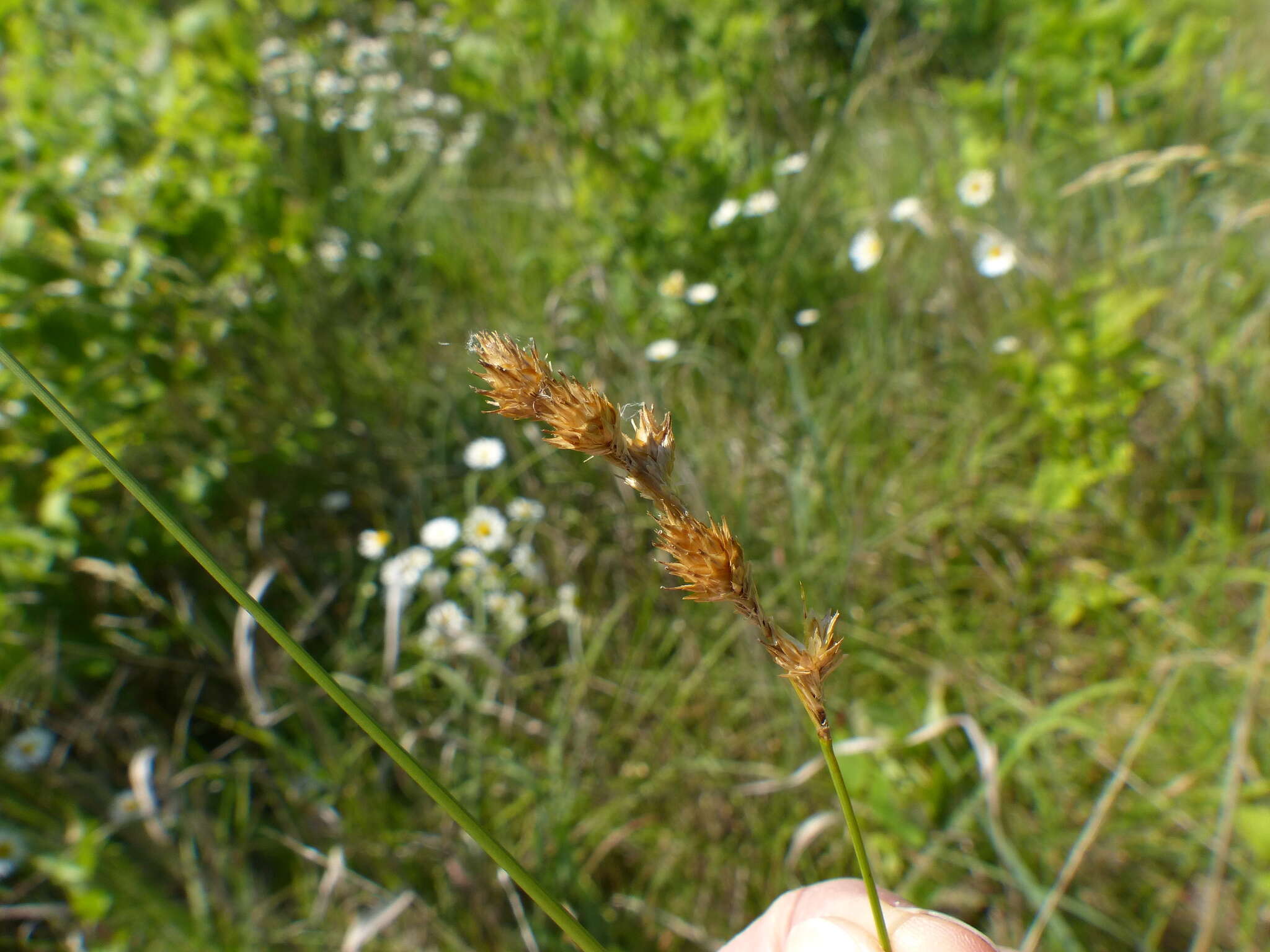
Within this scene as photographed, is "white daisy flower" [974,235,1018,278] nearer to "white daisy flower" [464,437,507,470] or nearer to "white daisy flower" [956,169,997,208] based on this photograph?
"white daisy flower" [956,169,997,208]

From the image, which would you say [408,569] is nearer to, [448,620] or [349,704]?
[448,620]

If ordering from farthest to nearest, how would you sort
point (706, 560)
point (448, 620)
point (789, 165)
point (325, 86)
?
point (325, 86) → point (789, 165) → point (448, 620) → point (706, 560)

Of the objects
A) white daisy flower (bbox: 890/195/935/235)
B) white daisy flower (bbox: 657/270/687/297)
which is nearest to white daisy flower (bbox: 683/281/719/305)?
white daisy flower (bbox: 657/270/687/297)

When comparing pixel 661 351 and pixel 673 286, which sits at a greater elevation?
pixel 673 286

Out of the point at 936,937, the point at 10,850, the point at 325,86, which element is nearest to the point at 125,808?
the point at 10,850

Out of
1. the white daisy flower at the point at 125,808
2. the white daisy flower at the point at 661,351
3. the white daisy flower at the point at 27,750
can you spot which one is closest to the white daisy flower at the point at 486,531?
the white daisy flower at the point at 661,351

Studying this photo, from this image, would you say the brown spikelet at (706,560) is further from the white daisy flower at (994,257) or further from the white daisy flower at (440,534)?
the white daisy flower at (994,257)

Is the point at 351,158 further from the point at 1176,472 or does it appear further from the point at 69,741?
the point at 1176,472
